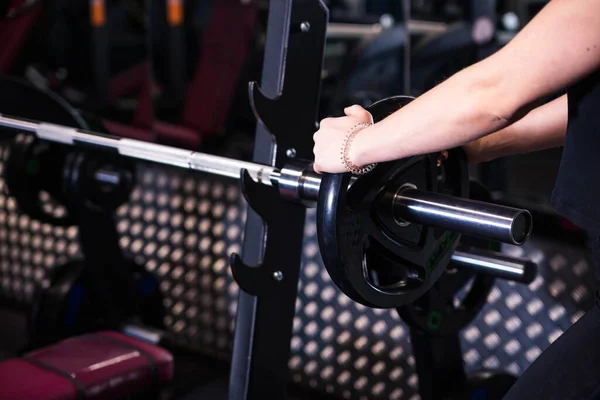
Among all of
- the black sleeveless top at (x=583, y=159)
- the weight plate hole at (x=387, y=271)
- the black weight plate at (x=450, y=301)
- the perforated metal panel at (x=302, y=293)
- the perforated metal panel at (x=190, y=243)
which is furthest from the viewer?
the perforated metal panel at (x=190, y=243)

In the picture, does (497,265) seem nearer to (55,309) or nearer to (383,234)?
(383,234)

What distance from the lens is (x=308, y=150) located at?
4.62ft

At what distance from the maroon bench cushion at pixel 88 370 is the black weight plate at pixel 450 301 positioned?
0.85m

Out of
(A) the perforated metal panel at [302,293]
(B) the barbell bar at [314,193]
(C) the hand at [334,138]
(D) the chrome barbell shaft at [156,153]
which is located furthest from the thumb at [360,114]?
(A) the perforated metal panel at [302,293]

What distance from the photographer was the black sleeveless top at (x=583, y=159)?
2.93 feet

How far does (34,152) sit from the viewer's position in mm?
2088

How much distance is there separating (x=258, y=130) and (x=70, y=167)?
814 mm

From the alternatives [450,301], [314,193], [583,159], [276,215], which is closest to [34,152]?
[276,215]

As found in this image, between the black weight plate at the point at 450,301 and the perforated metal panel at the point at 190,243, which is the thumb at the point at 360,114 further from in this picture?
the perforated metal panel at the point at 190,243

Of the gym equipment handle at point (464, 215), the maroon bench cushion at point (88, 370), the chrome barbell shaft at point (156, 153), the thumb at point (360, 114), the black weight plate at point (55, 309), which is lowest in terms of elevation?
the maroon bench cushion at point (88, 370)

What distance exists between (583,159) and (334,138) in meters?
0.34

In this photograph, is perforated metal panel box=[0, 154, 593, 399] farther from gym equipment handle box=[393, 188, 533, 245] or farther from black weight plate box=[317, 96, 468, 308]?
gym equipment handle box=[393, 188, 533, 245]

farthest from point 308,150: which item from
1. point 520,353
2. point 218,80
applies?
point 218,80

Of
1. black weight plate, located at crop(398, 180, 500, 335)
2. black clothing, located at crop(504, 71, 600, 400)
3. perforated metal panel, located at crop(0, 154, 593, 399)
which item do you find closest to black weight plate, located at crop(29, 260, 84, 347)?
perforated metal panel, located at crop(0, 154, 593, 399)
